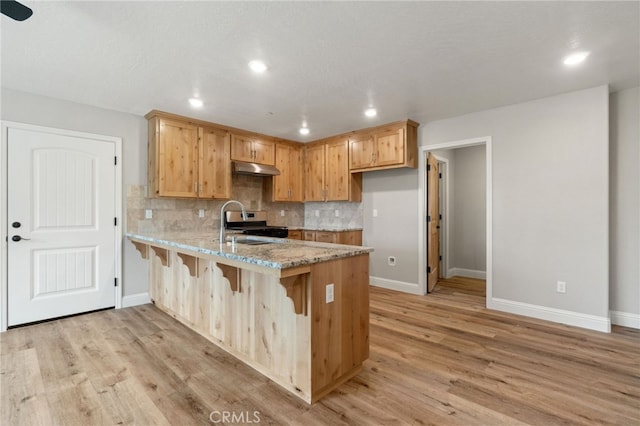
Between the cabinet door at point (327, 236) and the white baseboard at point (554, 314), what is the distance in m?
2.17

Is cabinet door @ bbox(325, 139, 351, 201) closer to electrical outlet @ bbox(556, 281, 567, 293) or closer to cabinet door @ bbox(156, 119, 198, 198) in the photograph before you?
cabinet door @ bbox(156, 119, 198, 198)

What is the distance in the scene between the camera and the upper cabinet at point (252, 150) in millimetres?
4504

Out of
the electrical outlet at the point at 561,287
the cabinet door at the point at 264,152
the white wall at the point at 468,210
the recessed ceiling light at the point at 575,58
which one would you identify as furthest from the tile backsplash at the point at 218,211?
the recessed ceiling light at the point at 575,58

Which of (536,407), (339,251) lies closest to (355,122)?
(339,251)

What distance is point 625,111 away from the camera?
3.11 m

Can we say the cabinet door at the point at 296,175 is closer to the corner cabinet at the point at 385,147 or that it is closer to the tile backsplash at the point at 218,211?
the tile backsplash at the point at 218,211

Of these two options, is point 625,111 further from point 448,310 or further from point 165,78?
point 165,78

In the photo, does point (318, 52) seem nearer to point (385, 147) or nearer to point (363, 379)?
point (385, 147)

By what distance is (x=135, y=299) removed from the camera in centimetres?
377

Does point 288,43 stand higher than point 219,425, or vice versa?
point 288,43

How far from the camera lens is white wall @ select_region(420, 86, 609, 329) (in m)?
3.03

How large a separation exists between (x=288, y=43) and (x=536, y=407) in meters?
2.85

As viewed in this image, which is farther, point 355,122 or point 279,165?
point 279,165

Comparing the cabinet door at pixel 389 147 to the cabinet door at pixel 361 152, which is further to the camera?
the cabinet door at pixel 361 152
